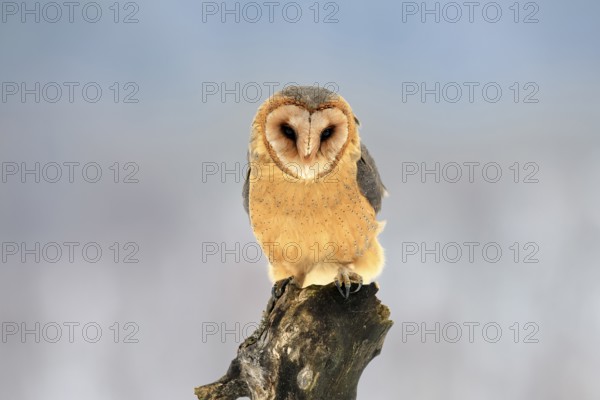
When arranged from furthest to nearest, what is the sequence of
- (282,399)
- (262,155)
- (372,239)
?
(372,239) < (262,155) < (282,399)

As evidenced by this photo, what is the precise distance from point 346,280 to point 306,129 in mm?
597

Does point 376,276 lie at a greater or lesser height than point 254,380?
greater

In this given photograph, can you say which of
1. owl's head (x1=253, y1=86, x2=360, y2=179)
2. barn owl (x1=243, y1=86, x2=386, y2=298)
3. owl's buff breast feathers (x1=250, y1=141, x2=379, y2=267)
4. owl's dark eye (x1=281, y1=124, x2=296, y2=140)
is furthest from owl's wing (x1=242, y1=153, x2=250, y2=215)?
owl's dark eye (x1=281, y1=124, x2=296, y2=140)

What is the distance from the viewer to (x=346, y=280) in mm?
2402

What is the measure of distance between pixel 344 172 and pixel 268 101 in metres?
0.41

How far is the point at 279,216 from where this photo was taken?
253cm

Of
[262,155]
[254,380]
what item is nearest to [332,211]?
[262,155]

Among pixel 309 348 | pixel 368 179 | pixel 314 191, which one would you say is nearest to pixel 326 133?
pixel 314 191

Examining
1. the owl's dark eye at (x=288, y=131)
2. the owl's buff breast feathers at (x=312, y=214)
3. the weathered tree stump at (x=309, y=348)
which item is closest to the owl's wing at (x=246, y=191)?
the owl's buff breast feathers at (x=312, y=214)

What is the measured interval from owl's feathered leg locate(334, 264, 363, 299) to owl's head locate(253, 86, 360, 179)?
0.39 m

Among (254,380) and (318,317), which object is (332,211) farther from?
(254,380)

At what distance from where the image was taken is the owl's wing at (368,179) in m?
2.57

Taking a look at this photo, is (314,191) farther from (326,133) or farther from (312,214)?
(326,133)

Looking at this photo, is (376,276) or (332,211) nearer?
(332,211)
